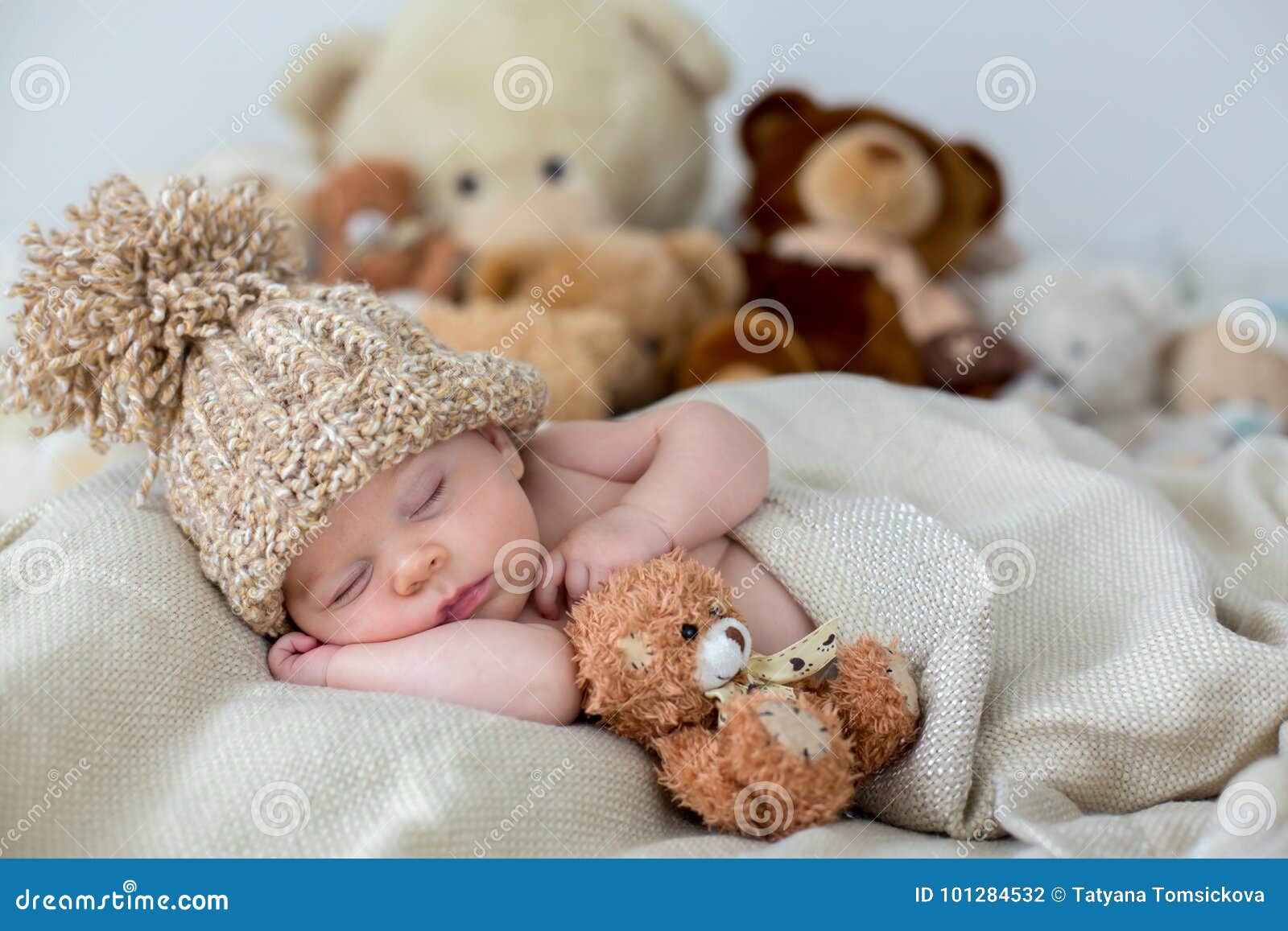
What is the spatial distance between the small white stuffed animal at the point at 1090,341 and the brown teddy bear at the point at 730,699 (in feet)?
3.84

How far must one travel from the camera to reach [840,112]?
89.4 inches

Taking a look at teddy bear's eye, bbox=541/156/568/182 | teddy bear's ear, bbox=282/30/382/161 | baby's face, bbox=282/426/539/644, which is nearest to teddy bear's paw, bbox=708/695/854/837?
baby's face, bbox=282/426/539/644

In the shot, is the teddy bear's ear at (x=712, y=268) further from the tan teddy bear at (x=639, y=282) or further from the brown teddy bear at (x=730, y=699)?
the brown teddy bear at (x=730, y=699)

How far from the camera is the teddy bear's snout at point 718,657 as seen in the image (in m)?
1.02

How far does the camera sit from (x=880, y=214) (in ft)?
7.17

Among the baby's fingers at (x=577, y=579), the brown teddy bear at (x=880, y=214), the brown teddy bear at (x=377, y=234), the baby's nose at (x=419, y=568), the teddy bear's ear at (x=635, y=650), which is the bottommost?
the brown teddy bear at (x=377, y=234)

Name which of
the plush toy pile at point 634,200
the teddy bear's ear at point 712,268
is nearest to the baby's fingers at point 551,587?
the plush toy pile at point 634,200

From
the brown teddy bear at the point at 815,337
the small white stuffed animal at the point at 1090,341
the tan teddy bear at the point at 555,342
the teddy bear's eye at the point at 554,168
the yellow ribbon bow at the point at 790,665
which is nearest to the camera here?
the yellow ribbon bow at the point at 790,665

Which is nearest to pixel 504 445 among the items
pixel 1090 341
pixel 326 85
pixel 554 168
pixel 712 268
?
pixel 712 268

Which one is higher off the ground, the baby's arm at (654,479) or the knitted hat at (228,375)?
the baby's arm at (654,479)

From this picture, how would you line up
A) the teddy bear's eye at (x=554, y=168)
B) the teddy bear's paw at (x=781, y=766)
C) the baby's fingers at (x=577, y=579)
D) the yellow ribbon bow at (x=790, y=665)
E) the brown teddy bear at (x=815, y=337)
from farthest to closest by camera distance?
the teddy bear's eye at (x=554, y=168) < the brown teddy bear at (x=815, y=337) < the baby's fingers at (x=577, y=579) < the yellow ribbon bow at (x=790, y=665) < the teddy bear's paw at (x=781, y=766)

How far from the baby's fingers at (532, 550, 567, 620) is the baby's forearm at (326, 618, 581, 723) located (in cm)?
6
